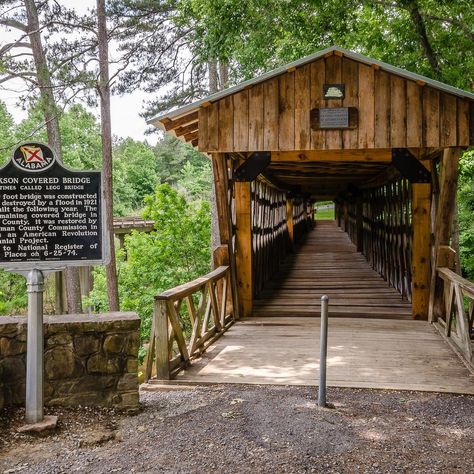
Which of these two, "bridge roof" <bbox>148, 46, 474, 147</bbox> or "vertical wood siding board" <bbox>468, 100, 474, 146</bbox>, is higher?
"bridge roof" <bbox>148, 46, 474, 147</bbox>

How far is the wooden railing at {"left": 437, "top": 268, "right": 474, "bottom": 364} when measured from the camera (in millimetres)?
6125

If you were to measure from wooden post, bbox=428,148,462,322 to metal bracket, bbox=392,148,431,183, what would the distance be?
522 mm

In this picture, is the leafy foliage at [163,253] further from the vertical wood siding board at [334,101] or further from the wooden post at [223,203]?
the vertical wood siding board at [334,101]

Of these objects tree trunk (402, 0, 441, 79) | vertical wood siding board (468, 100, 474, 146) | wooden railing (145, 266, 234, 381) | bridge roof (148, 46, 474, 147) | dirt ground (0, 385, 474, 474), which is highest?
tree trunk (402, 0, 441, 79)

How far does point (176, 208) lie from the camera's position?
57.4ft

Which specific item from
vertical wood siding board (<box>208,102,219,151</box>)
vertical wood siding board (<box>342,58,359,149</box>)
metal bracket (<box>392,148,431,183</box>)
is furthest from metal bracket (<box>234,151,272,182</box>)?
metal bracket (<box>392,148,431,183</box>)

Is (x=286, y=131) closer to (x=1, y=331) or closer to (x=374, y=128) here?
(x=374, y=128)

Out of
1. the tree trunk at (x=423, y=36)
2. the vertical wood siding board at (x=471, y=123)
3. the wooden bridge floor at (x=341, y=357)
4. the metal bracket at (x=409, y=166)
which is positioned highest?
the tree trunk at (x=423, y=36)

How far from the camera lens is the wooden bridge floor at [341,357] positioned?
541cm

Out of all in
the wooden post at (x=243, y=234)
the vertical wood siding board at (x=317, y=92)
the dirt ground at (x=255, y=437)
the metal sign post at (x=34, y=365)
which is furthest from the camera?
the wooden post at (x=243, y=234)

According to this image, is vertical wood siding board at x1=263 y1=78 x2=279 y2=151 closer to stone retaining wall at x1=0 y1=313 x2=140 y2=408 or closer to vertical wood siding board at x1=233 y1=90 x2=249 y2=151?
vertical wood siding board at x1=233 y1=90 x2=249 y2=151

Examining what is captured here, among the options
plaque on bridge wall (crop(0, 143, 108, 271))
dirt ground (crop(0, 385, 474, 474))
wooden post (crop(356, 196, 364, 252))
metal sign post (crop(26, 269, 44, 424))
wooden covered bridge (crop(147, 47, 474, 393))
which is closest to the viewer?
dirt ground (crop(0, 385, 474, 474))

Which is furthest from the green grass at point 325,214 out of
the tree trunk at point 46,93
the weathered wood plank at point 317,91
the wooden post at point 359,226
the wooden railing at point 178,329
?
the wooden railing at point 178,329

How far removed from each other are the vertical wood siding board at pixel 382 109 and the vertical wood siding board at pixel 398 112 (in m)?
0.05
